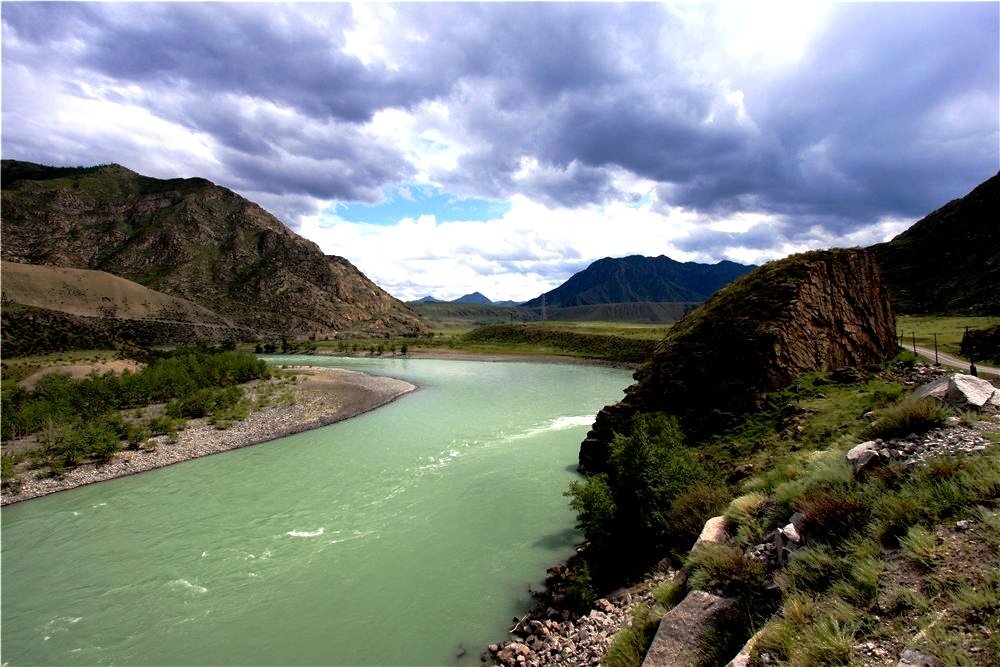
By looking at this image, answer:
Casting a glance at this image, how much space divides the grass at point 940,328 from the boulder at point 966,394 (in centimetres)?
3285

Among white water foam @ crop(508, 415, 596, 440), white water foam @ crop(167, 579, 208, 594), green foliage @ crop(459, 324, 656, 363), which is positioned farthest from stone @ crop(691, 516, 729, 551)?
green foliage @ crop(459, 324, 656, 363)

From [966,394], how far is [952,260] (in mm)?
106759

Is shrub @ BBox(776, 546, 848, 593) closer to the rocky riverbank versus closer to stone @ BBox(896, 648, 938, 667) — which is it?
stone @ BBox(896, 648, 938, 667)

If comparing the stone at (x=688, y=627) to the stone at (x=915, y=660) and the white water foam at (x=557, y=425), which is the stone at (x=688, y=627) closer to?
the stone at (x=915, y=660)

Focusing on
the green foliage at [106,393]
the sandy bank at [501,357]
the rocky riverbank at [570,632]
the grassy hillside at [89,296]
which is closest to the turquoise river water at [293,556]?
the rocky riverbank at [570,632]

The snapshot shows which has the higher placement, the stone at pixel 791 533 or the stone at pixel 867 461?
the stone at pixel 867 461

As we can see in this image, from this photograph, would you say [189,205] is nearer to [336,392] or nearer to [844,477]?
[336,392]

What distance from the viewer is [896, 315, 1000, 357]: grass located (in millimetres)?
40525

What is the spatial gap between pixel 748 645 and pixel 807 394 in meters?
17.5

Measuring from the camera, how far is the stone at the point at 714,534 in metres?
8.87

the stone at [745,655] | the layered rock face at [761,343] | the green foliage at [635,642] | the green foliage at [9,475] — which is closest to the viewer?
the stone at [745,655]

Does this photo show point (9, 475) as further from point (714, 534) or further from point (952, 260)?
point (952, 260)

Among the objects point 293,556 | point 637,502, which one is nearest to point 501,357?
point 293,556

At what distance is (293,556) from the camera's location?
1761cm
